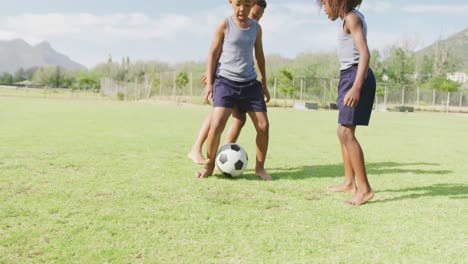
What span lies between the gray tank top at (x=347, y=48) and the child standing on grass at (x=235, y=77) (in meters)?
1.11

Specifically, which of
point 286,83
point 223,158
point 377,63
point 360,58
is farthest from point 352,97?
point 377,63

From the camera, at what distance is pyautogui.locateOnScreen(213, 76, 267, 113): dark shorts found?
4.84 metres

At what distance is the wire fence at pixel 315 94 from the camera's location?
137 ft

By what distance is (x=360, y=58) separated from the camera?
3.88 meters

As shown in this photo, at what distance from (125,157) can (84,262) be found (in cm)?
396

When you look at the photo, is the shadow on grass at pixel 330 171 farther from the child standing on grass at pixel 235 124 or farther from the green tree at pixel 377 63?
the green tree at pixel 377 63

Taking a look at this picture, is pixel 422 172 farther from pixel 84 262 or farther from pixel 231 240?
pixel 84 262

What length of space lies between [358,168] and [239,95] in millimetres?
1522

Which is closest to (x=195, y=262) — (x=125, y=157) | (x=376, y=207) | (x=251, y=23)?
(x=376, y=207)

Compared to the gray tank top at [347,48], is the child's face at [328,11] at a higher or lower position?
higher

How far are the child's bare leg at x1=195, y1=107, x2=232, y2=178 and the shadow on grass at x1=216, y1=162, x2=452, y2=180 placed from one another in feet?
0.60

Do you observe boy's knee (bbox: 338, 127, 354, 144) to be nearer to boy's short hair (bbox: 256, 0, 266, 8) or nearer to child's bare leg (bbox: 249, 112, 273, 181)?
child's bare leg (bbox: 249, 112, 273, 181)

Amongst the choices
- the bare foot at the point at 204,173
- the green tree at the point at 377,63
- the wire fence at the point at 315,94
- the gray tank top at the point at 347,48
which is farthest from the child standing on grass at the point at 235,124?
the green tree at the point at 377,63

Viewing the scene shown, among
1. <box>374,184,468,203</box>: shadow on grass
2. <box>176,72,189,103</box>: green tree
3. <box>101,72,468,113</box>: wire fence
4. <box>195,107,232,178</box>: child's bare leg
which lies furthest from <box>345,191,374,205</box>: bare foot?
<box>176,72,189,103</box>: green tree
